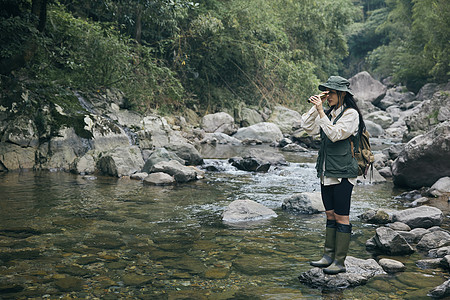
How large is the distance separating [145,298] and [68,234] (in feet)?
7.18


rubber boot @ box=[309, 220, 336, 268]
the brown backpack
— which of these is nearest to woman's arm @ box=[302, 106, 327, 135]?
the brown backpack

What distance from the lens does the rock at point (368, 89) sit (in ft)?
123

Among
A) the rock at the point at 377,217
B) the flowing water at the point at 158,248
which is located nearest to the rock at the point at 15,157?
the flowing water at the point at 158,248

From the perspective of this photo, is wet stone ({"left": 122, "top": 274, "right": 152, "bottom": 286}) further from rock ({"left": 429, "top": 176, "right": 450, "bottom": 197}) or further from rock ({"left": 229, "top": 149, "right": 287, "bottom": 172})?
rock ({"left": 229, "top": 149, "right": 287, "bottom": 172})

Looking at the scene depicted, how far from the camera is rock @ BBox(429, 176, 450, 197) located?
856 cm

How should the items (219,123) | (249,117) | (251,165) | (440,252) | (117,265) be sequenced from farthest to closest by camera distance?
(249,117), (219,123), (251,165), (440,252), (117,265)

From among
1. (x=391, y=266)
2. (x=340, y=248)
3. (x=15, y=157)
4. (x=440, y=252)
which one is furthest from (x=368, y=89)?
(x=340, y=248)

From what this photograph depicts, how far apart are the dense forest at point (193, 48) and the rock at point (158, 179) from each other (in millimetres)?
4051

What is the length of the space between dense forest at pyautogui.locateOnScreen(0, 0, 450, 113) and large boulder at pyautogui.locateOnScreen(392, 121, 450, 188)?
21.3 feet

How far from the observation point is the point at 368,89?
3797 centimetres

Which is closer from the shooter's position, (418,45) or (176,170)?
(176,170)

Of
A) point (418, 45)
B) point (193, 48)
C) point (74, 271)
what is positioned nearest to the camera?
point (74, 271)

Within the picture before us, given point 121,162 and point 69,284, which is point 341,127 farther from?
point 121,162

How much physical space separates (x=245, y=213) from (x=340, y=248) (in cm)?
271
